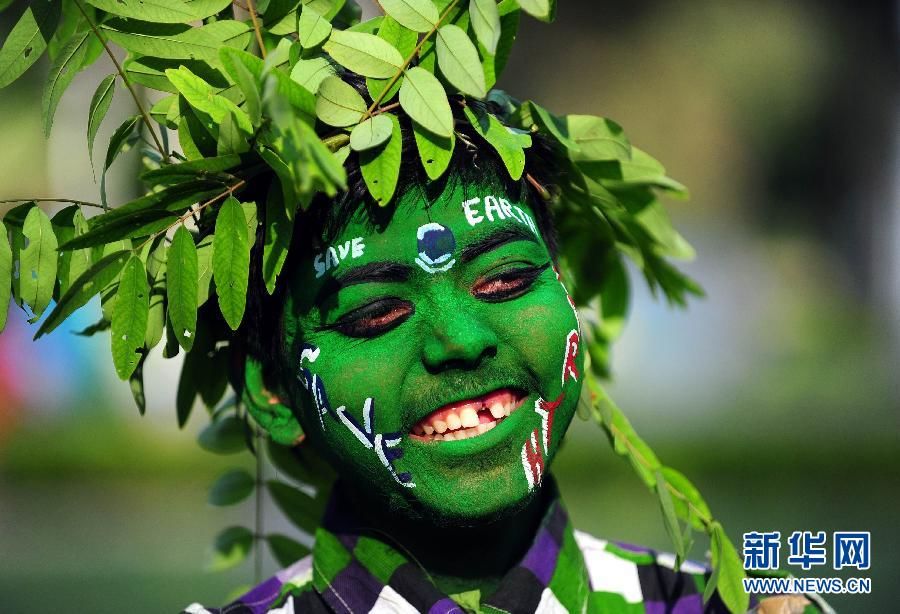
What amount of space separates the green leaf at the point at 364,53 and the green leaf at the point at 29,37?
1.57ft

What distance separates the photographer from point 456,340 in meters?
1.69

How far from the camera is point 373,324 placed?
176 centimetres

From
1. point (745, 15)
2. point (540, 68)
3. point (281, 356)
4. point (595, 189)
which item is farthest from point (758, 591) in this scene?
point (745, 15)

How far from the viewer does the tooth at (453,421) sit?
174 cm

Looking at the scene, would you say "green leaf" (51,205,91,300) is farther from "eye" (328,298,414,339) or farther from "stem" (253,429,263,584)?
"stem" (253,429,263,584)

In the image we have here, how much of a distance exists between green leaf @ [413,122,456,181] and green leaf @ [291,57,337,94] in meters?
0.17

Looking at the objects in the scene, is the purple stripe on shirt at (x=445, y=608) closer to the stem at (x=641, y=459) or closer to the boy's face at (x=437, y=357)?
the boy's face at (x=437, y=357)

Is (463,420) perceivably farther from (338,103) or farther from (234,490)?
(234,490)

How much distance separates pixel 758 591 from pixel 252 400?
3.35ft

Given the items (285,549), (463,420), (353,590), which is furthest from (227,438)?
(463,420)

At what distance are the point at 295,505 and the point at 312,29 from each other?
1.13 m

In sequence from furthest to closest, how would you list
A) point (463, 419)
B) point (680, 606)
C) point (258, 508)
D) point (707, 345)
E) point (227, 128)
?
point (707, 345) < point (258, 508) < point (680, 606) < point (463, 419) < point (227, 128)

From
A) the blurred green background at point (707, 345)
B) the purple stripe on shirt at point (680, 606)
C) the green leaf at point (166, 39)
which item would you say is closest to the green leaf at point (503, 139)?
the green leaf at point (166, 39)

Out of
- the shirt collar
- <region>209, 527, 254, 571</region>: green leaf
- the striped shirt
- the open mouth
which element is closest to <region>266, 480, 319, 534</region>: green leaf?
<region>209, 527, 254, 571</region>: green leaf
